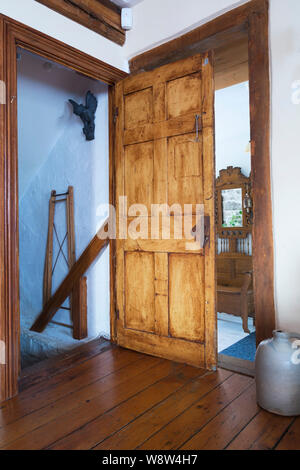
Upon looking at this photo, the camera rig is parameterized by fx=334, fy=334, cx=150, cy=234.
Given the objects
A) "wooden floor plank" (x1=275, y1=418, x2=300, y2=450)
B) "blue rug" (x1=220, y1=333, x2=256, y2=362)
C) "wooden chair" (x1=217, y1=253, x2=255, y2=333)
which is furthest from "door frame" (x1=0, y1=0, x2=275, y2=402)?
"wooden chair" (x1=217, y1=253, x2=255, y2=333)

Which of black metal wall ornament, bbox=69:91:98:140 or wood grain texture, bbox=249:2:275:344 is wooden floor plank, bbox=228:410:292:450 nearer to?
wood grain texture, bbox=249:2:275:344

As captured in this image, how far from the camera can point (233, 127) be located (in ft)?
16.8

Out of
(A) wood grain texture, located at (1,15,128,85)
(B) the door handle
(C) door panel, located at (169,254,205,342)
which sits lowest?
(C) door panel, located at (169,254,205,342)

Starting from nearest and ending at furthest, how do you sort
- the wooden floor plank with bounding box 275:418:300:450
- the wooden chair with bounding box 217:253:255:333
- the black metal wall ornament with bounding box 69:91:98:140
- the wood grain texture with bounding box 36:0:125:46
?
the wooden floor plank with bounding box 275:418:300:450
the wood grain texture with bounding box 36:0:125:46
the black metal wall ornament with bounding box 69:91:98:140
the wooden chair with bounding box 217:253:255:333

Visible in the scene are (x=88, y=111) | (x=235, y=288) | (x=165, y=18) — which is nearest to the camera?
(x=165, y=18)

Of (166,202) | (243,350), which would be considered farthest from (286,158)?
(243,350)

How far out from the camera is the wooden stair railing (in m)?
3.11

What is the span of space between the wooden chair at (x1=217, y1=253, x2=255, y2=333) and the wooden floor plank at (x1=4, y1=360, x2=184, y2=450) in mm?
1958

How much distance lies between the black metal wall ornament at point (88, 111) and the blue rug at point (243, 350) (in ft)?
8.17

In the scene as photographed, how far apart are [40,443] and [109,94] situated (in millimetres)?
2655

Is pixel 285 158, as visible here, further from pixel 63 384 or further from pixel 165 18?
pixel 63 384

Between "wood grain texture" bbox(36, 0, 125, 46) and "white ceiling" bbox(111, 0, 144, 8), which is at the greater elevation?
"white ceiling" bbox(111, 0, 144, 8)

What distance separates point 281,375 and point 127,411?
0.85 m
